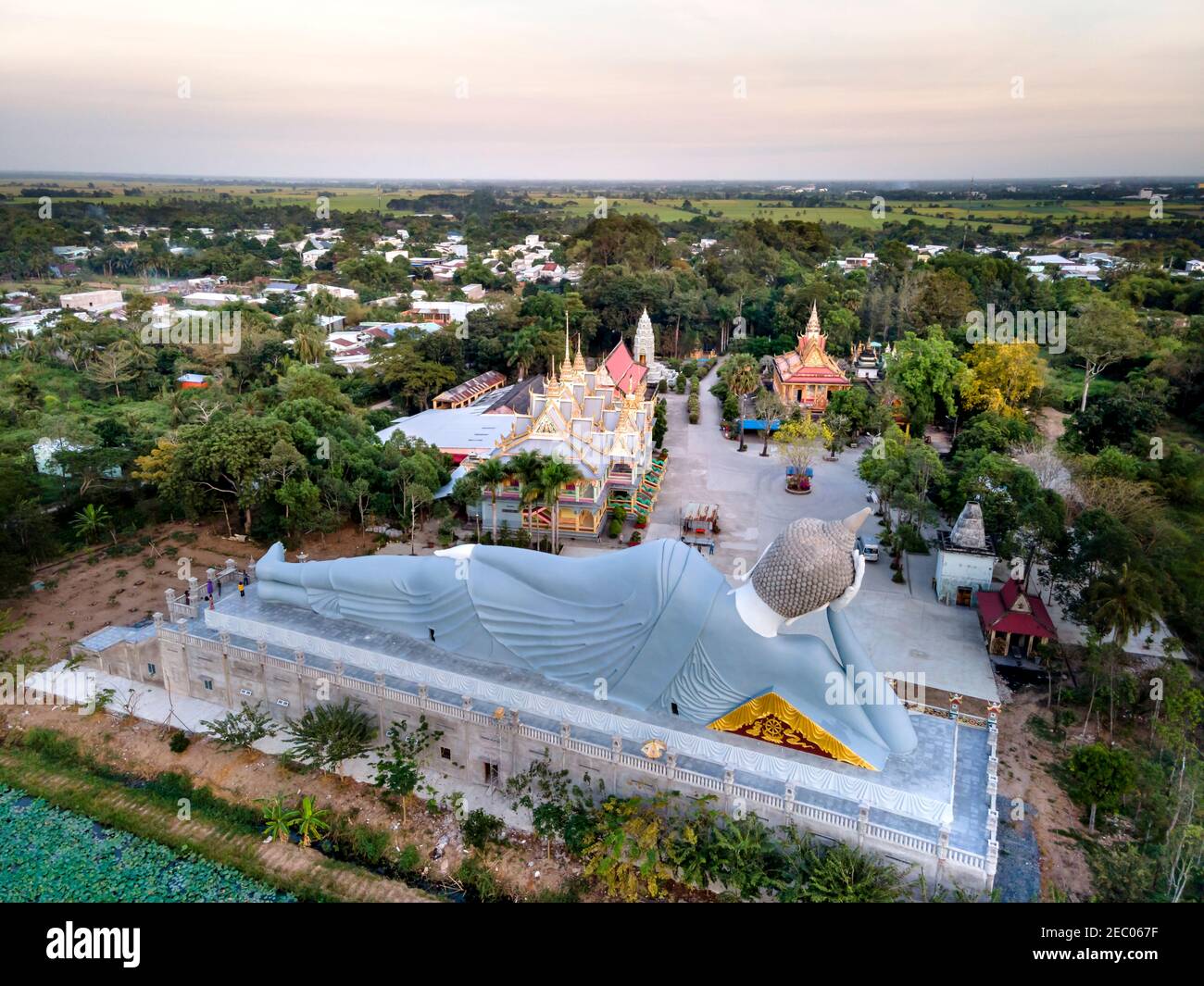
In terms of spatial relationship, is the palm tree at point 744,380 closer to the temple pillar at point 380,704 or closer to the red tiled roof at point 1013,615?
the red tiled roof at point 1013,615

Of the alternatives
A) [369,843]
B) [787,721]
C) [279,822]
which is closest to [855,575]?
[787,721]

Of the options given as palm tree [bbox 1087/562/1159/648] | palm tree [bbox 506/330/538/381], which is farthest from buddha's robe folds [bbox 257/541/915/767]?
palm tree [bbox 506/330/538/381]

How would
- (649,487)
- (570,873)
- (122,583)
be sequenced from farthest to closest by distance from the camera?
(649,487), (122,583), (570,873)

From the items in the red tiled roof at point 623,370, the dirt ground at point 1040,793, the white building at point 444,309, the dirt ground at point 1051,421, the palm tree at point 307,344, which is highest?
the white building at point 444,309

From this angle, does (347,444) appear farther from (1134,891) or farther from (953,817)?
(1134,891)

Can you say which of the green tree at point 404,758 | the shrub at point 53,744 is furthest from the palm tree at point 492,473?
the shrub at point 53,744

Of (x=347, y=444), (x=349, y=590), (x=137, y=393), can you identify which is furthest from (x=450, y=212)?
(x=349, y=590)
